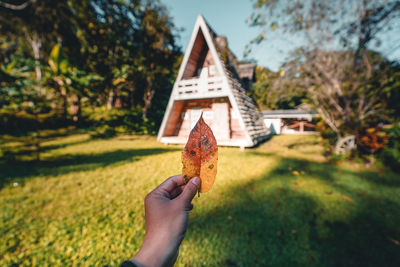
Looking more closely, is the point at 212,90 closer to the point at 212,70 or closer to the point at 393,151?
the point at 212,70

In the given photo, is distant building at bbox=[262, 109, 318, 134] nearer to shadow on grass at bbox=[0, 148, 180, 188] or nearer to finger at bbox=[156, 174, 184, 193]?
shadow on grass at bbox=[0, 148, 180, 188]

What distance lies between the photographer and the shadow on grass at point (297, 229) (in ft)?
7.16

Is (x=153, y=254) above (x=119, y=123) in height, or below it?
below

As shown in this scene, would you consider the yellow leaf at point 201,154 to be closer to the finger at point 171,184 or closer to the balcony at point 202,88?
the finger at point 171,184

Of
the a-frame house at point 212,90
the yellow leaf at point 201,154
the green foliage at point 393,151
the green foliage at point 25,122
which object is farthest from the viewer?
the green foliage at point 25,122

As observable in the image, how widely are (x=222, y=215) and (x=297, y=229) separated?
120cm

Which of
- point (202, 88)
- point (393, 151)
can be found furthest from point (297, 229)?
point (393, 151)

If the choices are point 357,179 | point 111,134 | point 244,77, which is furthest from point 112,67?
point 357,179

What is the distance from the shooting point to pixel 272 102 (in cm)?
721

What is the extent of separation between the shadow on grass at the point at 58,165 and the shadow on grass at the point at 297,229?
2.25 metres

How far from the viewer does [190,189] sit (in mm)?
712

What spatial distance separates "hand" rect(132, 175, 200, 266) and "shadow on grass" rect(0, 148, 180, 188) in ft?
11.4

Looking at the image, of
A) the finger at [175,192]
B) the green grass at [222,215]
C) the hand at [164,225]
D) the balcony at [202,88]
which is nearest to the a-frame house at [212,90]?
the balcony at [202,88]

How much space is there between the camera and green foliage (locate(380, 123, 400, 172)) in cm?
505
